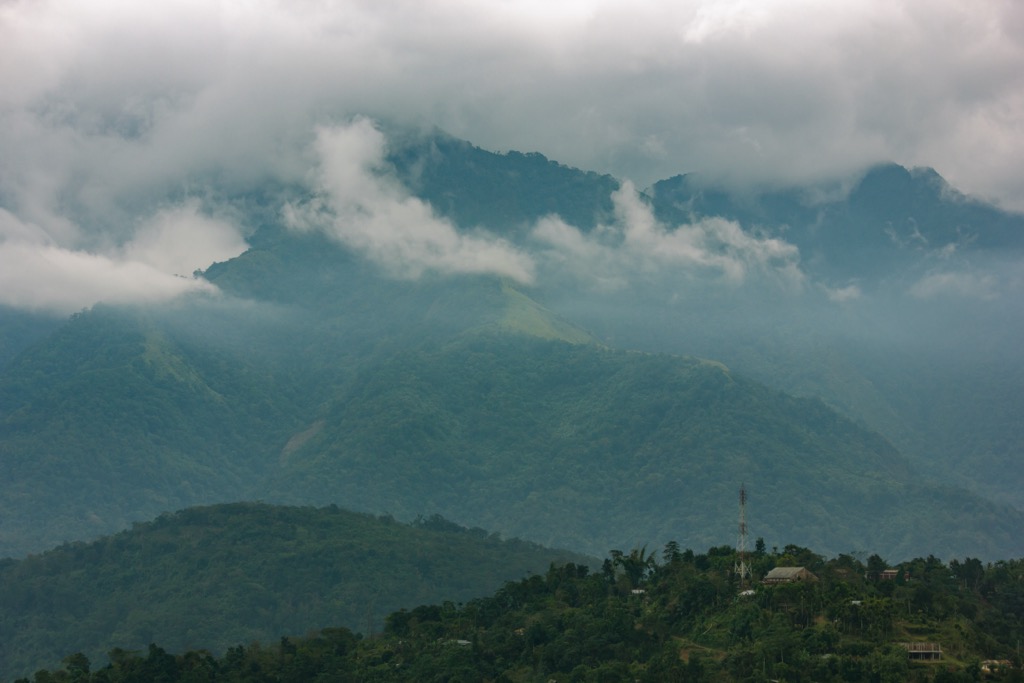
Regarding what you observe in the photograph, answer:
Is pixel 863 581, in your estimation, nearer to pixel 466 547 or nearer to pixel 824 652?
pixel 824 652

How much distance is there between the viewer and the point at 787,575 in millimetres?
104688

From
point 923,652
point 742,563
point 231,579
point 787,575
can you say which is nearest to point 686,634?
point 787,575

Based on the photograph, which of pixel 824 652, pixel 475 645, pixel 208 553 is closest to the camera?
pixel 824 652

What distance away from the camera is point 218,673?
363 feet

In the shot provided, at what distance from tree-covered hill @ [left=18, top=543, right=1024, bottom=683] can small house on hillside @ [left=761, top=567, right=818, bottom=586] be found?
768 mm

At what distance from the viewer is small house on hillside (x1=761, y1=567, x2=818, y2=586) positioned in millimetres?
103250

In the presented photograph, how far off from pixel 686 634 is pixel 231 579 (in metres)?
80.8

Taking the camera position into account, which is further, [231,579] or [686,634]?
[231,579]

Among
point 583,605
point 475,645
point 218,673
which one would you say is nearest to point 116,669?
point 218,673

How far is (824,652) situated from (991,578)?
28642 millimetres

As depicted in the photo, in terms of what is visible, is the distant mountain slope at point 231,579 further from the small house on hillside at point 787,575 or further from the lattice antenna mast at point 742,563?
the small house on hillside at point 787,575

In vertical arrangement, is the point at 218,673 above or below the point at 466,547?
below

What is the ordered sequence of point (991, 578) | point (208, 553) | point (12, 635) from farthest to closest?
point (208, 553) < point (12, 635) < point (991, 578)

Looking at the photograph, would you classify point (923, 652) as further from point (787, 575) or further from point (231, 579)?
point (231, 579)
